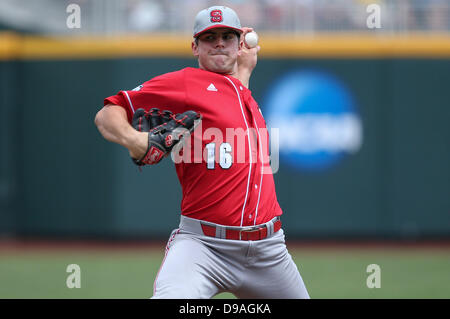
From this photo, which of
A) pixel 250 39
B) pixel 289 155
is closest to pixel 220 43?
pixel 250 39

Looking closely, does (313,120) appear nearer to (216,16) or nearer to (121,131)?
(216,16)

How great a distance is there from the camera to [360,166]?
12.2 meters

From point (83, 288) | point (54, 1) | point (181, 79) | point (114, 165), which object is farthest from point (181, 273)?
point (54, 1)

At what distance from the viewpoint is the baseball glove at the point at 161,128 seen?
339 centimetres

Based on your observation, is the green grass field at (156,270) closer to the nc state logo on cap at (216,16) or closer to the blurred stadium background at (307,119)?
the blurred stadium background at (307,119)

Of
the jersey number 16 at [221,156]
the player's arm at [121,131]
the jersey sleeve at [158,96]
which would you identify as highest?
the jersey sleeve at [158,96]

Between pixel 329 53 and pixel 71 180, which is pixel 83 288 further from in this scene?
pixel 329 53

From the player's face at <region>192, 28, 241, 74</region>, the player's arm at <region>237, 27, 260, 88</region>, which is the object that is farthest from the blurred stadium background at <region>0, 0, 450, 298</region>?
the player's face at <region>192, 28, 241, 74</region>

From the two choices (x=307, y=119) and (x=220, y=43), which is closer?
(x=220, y=43)

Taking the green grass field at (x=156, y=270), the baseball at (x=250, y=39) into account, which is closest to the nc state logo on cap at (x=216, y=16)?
the baseball at (x=250, y=39)

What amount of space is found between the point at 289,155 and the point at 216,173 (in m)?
8.48

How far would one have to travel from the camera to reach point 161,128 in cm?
347

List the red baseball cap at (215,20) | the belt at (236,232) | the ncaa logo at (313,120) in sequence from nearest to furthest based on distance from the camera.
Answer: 1. the belt at (236,232)
2. the red baseball cap at (215,20)
3. the ncaa logo at (313,120)

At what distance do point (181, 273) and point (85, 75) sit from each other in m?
9.62
